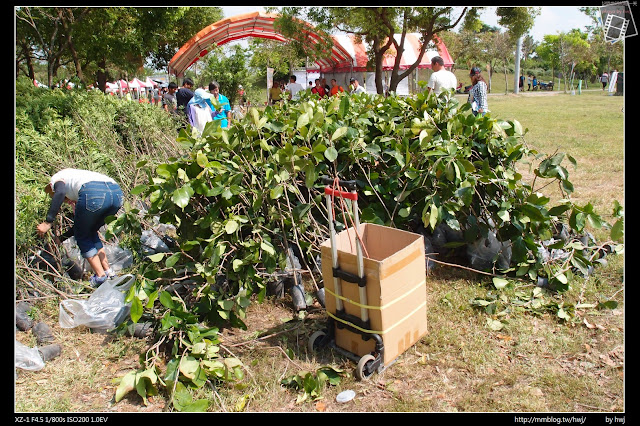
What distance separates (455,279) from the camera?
4355 millimetres

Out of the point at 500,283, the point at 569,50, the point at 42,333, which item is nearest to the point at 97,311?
the point at 42,333

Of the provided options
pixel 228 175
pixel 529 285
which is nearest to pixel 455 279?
pixel 529 285

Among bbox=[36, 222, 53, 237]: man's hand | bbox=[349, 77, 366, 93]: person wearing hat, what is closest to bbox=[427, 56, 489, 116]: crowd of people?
bbox=[349, 77, 366, 93]: person wearing hat

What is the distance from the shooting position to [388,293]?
294 cm

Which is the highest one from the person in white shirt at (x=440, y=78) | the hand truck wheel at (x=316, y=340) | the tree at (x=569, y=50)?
the tree at (x=569, y=50)

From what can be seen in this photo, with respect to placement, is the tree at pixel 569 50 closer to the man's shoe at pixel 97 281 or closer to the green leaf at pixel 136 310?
the man's shoe at pixel 97 281

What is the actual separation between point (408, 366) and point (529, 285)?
1.56m

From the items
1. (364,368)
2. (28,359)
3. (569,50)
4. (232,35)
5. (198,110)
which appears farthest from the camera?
(569,50)

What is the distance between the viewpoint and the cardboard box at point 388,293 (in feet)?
9.56

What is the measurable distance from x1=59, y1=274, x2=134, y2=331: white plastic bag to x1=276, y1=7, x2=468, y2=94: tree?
1255cm

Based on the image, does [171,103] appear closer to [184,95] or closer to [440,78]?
[184,95]

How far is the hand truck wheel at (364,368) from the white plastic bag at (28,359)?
84.3 inches

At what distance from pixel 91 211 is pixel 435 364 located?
313 centimetres

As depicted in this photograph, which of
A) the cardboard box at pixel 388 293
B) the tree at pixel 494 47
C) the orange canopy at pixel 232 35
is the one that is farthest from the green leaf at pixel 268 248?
the tree at pixel 494 47
